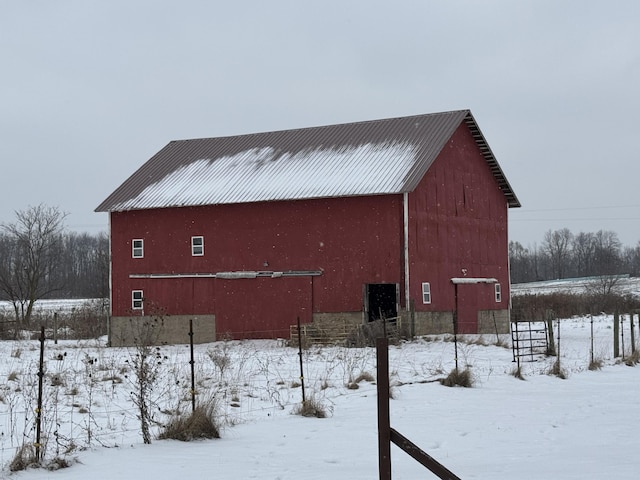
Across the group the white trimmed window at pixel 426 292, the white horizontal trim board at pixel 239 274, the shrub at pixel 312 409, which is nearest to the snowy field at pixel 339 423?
the shrub at pixel 312 409

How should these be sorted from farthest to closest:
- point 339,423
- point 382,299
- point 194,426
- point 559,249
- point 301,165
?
point 559,249
point 382,299
point 301,165
point 339,423
point 194,426

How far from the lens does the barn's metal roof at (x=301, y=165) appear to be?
31938 mm

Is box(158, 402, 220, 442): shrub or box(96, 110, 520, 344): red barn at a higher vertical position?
box(96, 110, 520, 344): red barn

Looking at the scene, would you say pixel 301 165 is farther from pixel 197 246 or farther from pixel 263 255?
pixel 197 246

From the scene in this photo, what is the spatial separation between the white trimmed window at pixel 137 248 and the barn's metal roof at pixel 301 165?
139 cm

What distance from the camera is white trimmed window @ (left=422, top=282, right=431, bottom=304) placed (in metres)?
31.4

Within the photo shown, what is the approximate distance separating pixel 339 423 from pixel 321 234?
64.7 ft

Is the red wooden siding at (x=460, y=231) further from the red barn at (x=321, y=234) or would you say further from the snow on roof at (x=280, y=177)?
the snow on roof at (x=280, y=177)

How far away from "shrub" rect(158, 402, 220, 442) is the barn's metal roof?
19.6 m

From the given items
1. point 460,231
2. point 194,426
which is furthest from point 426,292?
point 194,426

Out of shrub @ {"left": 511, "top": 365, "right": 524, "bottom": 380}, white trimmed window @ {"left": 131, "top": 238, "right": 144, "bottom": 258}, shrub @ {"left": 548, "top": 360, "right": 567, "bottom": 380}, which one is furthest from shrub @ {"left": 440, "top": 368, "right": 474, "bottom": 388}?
white trimmed window @ {"left": 131, "top": 238, "right": 144, "bottom": 258}

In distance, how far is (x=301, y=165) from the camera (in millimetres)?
34625

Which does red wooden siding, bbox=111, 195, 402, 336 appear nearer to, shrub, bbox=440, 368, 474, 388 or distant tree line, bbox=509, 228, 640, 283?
shrub, bbox=440, 368, 474, 388

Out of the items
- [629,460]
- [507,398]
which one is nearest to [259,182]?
[507,398]
